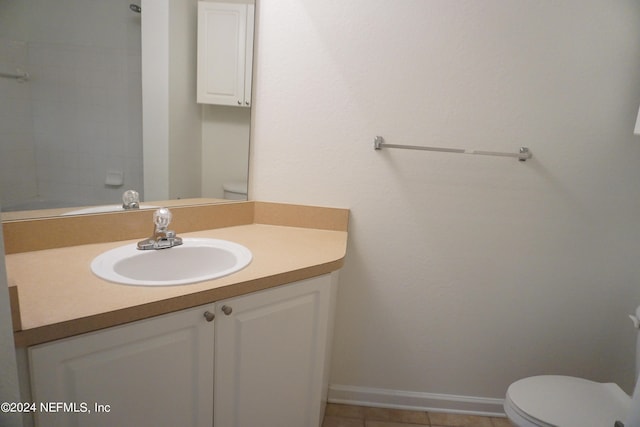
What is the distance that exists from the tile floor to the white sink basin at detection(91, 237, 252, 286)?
3.02 feet

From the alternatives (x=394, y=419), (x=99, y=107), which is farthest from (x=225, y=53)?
(x=394, y=419)

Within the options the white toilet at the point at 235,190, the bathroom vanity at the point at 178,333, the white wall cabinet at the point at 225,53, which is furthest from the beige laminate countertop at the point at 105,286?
the white wall cabinet at the point at 225,53

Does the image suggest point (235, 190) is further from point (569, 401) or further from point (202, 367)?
point (569, 401)

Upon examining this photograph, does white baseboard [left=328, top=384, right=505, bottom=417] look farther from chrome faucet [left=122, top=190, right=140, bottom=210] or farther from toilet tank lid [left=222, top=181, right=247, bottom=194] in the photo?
chrome faucet [left=122, top=190, right=140, bottom=210]

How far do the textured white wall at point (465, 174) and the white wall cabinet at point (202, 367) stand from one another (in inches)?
19.7

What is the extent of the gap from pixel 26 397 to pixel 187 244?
0.64 metres

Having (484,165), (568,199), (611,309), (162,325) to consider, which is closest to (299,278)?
(162,325)

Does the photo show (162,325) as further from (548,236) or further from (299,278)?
(548,236)

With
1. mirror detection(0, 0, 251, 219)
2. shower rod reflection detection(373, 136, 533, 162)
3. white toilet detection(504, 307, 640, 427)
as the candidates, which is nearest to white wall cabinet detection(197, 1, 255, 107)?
mirror detection(0, 0, 251, 219)

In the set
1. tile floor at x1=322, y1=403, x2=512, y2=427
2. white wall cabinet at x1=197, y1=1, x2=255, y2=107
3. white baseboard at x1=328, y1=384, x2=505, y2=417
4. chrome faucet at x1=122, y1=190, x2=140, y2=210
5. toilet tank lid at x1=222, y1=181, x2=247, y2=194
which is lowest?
tile floor at x1=322, y1=403, x2=512, y2=427

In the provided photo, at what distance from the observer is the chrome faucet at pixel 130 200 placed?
1379mm

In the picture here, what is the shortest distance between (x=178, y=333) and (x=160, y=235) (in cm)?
41

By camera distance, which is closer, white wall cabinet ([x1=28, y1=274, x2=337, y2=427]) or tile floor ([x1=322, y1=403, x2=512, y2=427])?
white wall cabinet ([x1=28, y1=274, x2=337, y2=427])

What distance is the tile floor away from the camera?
5.77 feet
